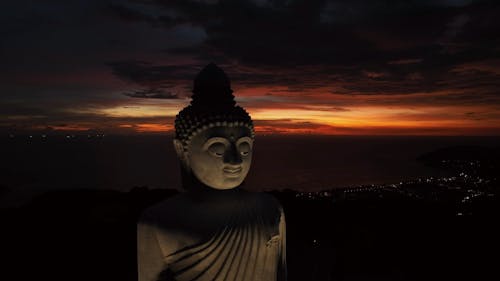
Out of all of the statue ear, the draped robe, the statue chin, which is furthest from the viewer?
the statue ear

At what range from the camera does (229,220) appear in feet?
10.0

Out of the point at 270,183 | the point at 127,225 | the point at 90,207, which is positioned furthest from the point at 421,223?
the point at 270,183

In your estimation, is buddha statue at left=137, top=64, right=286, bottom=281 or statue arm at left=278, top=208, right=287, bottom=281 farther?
statue arm at left=278, top=208, right=287, bottom=281

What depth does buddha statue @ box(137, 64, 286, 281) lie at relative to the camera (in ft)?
9.75

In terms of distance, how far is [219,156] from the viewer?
3.03 meters

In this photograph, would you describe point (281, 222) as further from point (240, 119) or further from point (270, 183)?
point (270, 183)

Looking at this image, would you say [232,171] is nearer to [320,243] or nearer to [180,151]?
[180,151]

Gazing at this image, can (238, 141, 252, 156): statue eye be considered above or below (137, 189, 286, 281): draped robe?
above

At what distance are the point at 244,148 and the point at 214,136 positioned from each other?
27cm

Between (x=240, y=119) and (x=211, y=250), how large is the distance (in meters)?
1.07

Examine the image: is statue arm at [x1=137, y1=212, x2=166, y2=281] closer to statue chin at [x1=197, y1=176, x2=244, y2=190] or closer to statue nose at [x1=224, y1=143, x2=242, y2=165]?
statue chin at [x1=197, y1=176, x2=244, y2=190]

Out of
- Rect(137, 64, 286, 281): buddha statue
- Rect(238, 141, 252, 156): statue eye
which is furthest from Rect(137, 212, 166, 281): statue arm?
Rect(238, 141, 252, 156): statue eye

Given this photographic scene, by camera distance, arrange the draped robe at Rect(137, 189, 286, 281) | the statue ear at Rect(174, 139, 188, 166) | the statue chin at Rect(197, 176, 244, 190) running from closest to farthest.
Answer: the draped robe at Rect(137, 189, 286, 281)
the statue chin at Rect(197, 176, 244, 190)
the statue ear at Rect(174, 139, 188, 166)

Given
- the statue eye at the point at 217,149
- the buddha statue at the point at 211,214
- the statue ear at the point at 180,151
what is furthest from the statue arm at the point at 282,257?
the statue ear at the point at 180,151
